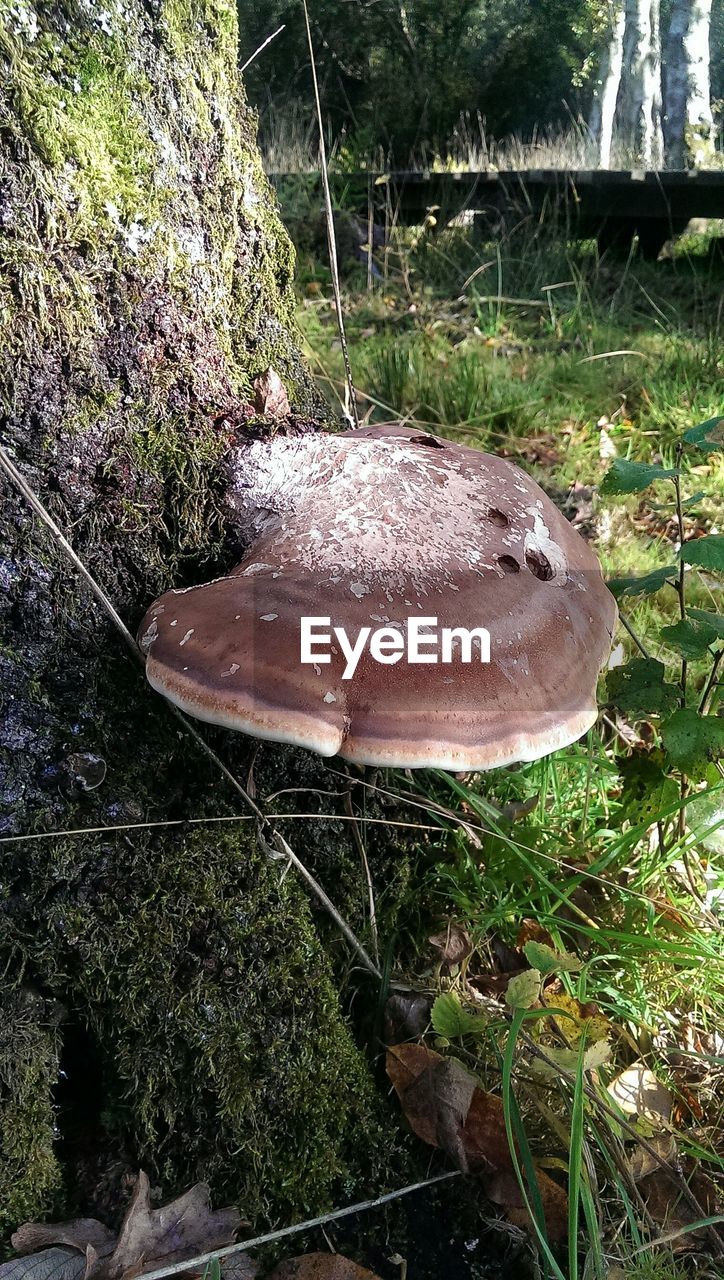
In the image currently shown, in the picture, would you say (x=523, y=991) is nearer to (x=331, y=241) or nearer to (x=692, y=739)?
(x=692, y=739)

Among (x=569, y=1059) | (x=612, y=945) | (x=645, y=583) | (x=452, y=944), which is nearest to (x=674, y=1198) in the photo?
(x=569, y=1059)

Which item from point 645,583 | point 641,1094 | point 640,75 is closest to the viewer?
point 641,1094

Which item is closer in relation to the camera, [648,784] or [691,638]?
[691,638]

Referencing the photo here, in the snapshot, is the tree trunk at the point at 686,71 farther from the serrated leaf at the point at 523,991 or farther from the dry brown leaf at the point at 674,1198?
the dry brown leaf at the point at 674,1198

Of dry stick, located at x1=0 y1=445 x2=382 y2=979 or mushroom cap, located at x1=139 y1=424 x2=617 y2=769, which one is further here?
dry stick, located at x1=0 y1=445 x2=382 y2=979

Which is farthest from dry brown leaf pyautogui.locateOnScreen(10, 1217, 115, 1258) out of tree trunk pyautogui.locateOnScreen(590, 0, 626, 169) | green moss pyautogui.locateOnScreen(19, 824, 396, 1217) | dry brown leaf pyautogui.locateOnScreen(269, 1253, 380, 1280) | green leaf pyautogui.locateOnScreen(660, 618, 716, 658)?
tree trunk pyautogui.locateOnScreen(590, 0, 626, 169)

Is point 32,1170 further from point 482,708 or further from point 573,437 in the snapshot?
point 573,437

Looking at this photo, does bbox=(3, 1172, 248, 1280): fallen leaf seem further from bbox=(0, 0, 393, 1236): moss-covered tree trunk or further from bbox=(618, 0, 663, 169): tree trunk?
bbox=(618, 0, 663, 169): tree trunk
